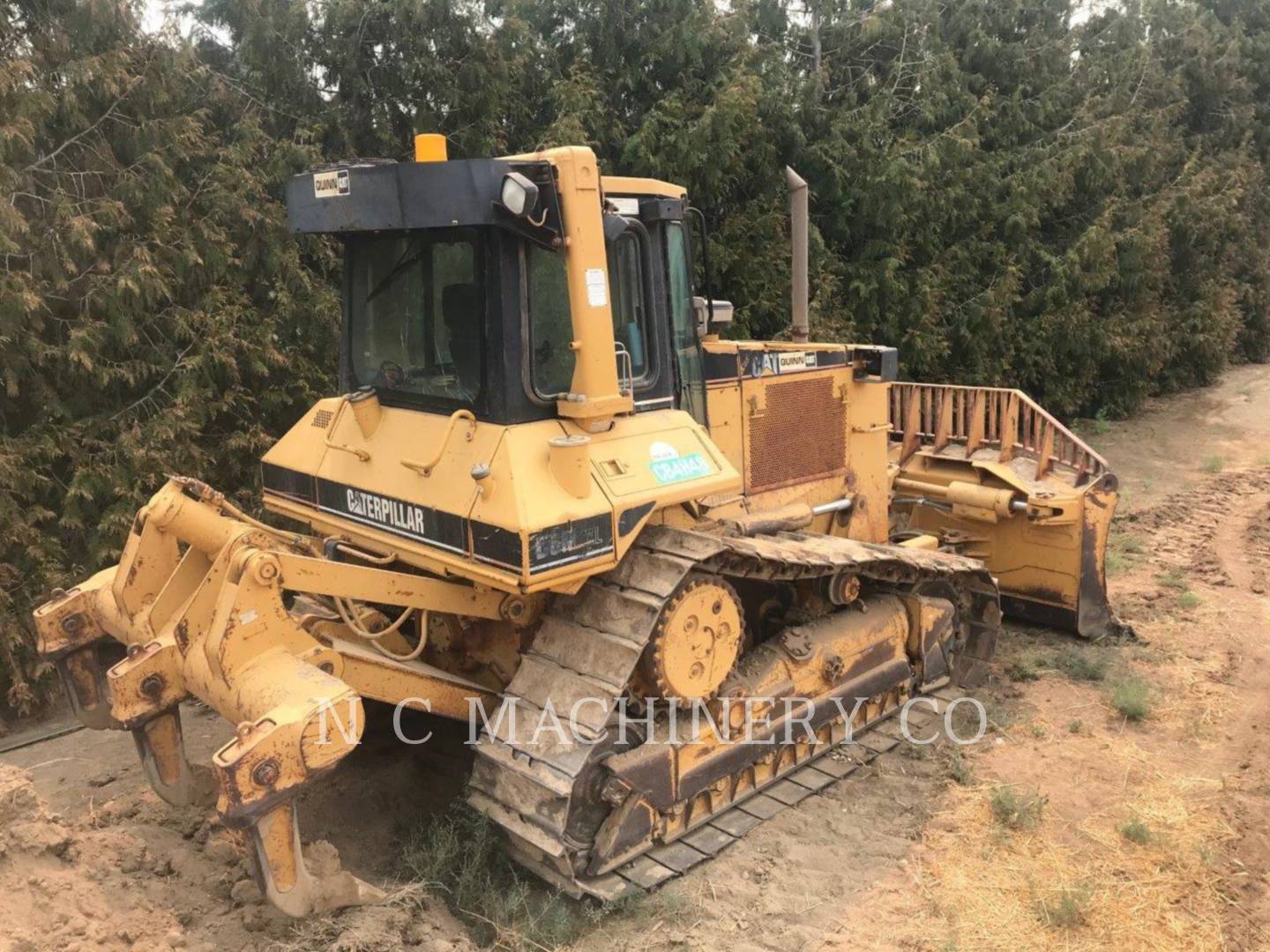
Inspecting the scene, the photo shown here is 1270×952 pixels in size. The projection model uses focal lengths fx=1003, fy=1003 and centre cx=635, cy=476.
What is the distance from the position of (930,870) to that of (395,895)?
235 cm

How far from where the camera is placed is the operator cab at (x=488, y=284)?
12.8 feet

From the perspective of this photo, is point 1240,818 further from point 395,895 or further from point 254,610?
point 254,610

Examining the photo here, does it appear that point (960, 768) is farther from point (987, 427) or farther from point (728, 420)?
point (987, 427)

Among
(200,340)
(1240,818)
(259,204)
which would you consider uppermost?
(259,204)

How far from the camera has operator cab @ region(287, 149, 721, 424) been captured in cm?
390

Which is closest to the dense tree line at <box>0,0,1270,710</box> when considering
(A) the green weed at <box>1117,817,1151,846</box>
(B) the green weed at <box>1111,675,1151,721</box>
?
(B) the green weed at <box>1111,675,1151,721</box>

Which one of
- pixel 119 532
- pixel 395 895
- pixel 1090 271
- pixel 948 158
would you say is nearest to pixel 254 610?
pixel 395 895

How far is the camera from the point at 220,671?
12.6 ft

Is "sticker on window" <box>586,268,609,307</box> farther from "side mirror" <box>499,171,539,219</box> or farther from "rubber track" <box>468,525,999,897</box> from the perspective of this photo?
"rubber track" <box>468,525,999,897</box>

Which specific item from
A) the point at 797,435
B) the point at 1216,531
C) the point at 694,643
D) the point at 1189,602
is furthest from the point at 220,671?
the point at 1216,531

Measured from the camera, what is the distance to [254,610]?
3.85 metres

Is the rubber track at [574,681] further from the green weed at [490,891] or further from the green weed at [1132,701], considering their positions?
the green weed at [1132,701]

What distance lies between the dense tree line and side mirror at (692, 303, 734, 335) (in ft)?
12.9

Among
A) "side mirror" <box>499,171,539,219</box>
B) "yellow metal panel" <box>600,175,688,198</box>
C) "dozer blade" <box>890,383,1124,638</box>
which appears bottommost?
"dozer blade" <box>890,383,1124,638</box>
